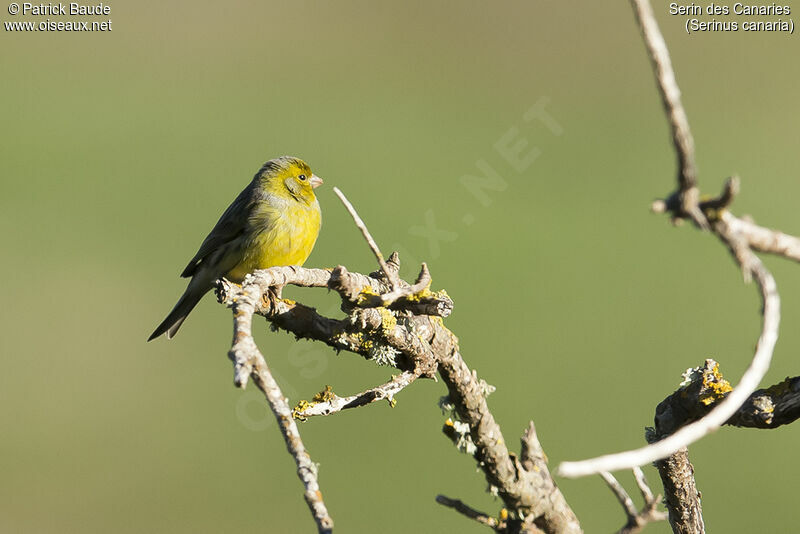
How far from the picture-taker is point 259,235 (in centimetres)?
593

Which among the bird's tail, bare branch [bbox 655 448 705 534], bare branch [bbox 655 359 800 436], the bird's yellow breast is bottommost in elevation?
bare branch [bbox 655 448 705 534]

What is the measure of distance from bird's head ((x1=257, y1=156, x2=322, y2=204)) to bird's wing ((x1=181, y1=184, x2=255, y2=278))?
0.22 m

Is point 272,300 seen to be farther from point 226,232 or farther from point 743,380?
point 226,232

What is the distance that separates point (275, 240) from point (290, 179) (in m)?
0.67

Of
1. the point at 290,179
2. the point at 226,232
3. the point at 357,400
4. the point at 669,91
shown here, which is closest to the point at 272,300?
the point at 357,400

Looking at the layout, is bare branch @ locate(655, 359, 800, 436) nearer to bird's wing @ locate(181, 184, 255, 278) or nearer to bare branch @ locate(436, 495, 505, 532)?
bare branch @ locate(436, 495, 505, 532)

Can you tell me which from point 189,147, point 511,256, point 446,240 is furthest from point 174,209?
point 511,256

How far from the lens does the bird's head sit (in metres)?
6.30

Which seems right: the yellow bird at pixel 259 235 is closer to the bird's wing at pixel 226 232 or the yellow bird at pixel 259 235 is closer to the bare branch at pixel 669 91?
the bird's wing at pixel 226 232

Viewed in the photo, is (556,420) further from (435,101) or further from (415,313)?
(435,101)

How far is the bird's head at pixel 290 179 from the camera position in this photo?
6297mm

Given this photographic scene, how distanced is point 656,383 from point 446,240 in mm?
4792

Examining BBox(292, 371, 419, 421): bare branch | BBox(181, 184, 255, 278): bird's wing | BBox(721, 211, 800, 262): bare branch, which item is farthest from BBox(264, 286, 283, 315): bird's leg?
BBox(181, 184, 255, 278): bird's wing

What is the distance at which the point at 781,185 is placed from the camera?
54.0ft
